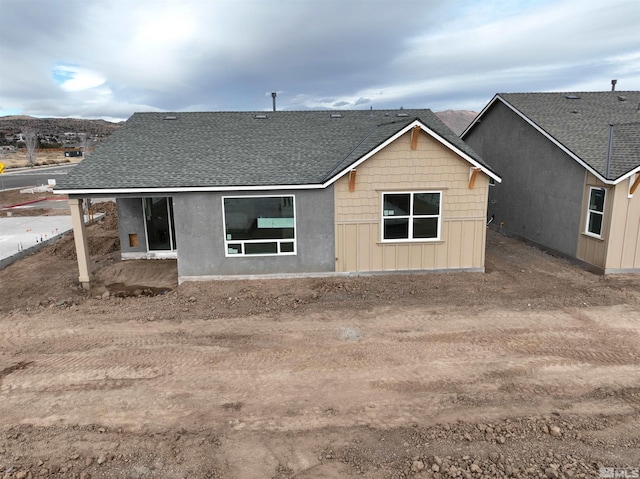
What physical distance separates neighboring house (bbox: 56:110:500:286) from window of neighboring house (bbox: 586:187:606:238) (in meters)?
3.37

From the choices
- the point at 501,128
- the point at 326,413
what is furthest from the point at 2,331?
the point at 501,128

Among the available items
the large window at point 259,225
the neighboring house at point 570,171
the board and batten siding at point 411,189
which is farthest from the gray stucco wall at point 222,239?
the neighboring house at point 570,171

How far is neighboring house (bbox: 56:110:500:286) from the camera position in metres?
11.9

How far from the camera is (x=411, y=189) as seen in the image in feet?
40.5

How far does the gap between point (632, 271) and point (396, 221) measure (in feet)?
23.4

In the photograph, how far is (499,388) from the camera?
6.77m

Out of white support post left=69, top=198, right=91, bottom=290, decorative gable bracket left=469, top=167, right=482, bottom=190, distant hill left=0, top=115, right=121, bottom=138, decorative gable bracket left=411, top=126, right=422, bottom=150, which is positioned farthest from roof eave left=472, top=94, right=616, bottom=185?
distant hill left=0, top=115, right=121, bottom=138

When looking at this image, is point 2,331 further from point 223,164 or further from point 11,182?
point 11,182

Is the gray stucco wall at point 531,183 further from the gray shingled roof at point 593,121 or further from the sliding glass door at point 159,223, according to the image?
the sliding glass door at point 159,223

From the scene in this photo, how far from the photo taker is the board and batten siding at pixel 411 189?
12.2 meters

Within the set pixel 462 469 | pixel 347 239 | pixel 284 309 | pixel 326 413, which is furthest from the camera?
pixel 347 239

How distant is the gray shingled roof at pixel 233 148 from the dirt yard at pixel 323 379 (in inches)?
121

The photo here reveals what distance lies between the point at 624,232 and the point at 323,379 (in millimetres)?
10485

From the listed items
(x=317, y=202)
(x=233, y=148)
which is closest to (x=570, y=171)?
(x=317, y=202)
